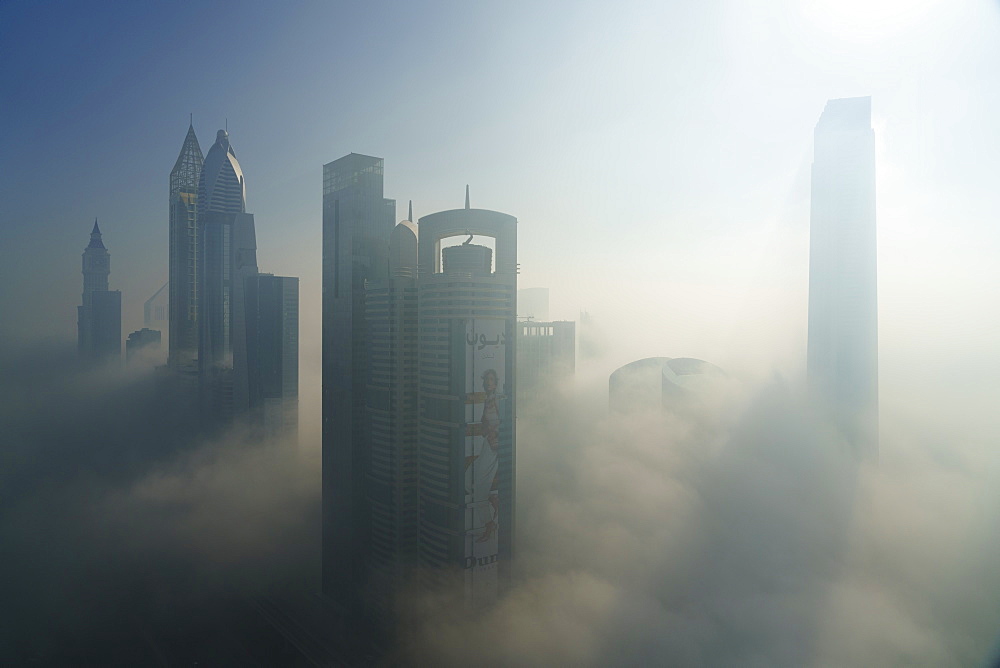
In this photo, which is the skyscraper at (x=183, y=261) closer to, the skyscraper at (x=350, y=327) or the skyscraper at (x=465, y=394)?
the skyscraper at (x=350, y=327)

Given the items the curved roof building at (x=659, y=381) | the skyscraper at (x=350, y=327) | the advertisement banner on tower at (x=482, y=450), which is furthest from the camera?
the curved roof building at (x=659, y=381)

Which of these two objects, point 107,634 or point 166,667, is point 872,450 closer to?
point 166,667

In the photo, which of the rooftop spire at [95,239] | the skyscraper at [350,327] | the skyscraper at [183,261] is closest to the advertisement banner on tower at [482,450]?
the skyscraper at [350,327]

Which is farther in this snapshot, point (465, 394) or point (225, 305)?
point (225, 305)

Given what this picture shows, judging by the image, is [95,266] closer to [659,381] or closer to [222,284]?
[222,284]

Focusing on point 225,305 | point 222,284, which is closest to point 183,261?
point 222,284

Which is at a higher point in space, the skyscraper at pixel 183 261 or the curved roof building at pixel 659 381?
the skyscraper at pixel 183 261

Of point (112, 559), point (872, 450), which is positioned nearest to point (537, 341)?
point (872, 450)
